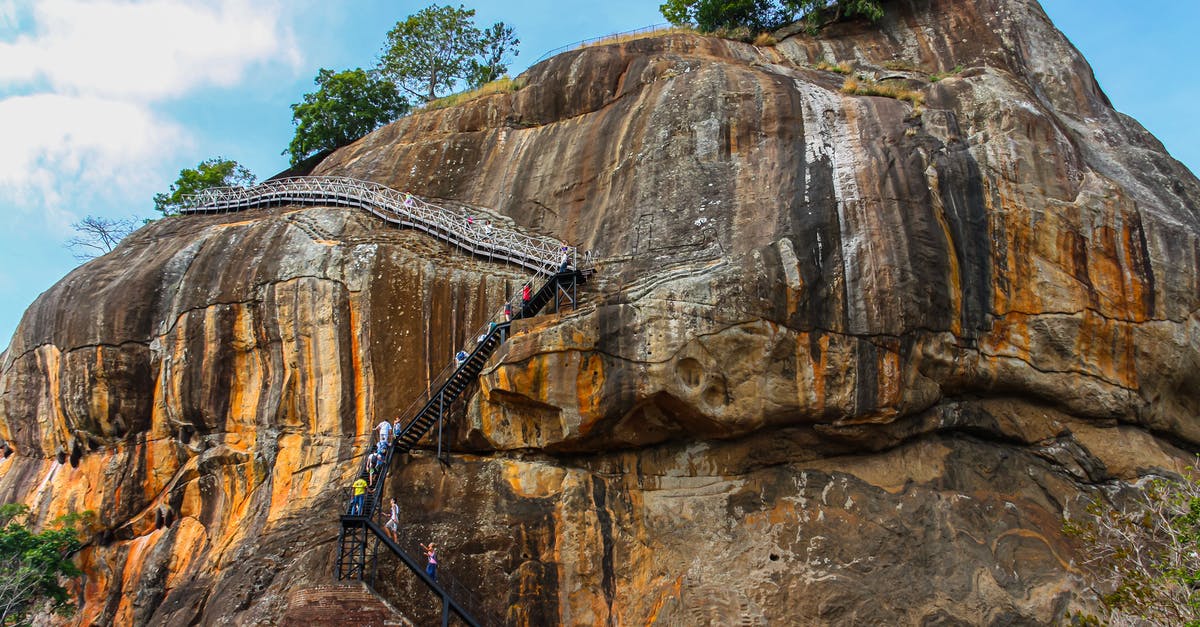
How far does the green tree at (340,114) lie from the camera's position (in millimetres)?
37781

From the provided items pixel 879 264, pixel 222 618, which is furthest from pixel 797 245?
pixel 222 618

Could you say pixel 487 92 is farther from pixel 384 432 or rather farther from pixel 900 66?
pixel 384 432

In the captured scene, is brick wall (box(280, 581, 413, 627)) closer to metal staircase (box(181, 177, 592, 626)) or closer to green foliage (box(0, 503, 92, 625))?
metal staircase (box(181, 177, 592, 626))

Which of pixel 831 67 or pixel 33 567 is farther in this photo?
pixel 831 67

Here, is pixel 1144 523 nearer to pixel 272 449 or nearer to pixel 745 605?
pixel 745 605

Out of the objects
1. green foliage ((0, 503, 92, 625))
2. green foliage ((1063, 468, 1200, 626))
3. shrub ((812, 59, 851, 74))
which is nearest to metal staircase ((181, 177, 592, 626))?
green foliage ((0, 503, 92, 625))

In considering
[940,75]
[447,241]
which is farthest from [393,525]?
[940,75]

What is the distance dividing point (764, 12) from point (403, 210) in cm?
1487

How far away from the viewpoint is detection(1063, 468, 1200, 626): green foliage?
604 inches

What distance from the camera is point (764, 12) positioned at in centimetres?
3181

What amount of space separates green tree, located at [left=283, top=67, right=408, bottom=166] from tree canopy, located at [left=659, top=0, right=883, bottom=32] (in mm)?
13062

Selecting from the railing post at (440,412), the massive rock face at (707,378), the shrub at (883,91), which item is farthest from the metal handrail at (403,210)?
the shrub at (883,91)

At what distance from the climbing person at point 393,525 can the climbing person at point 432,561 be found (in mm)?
557

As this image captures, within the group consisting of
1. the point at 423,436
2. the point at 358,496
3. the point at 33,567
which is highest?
the point at 423,436
